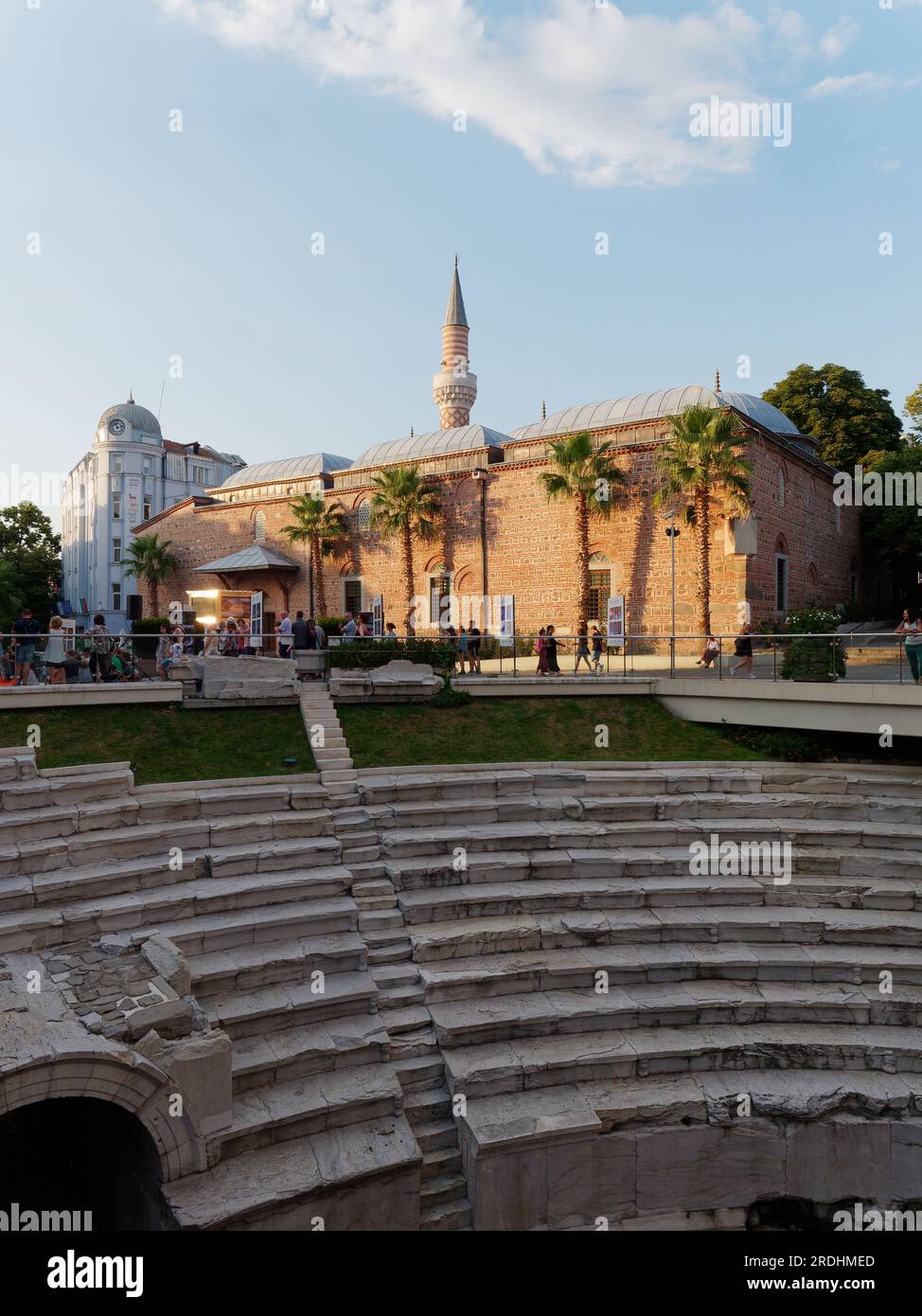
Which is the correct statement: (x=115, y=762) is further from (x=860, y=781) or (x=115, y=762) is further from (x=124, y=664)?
(x=860, y=781)

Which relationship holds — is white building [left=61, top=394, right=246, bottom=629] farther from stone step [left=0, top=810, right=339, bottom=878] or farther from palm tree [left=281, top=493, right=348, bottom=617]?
stone step [left=0, top=810, right=339, bottom=878]

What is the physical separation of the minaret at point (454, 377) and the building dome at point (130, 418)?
1014 inches

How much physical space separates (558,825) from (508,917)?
1.89m

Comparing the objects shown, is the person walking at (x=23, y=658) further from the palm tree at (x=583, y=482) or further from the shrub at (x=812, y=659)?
the palm tree at (x=583, y=482)

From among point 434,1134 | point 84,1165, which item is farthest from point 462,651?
point 84,1165

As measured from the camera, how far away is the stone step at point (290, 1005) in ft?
23.7

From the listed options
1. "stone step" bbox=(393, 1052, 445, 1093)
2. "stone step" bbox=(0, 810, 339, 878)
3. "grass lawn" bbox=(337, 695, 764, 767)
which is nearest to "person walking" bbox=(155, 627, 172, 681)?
"grass lawn" bbox=(337, 695, 764, 767)

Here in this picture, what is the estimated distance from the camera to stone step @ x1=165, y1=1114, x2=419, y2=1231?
5.75 metres

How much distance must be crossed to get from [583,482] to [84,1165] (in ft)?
73.6

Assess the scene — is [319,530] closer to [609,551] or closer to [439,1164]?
[609,551]

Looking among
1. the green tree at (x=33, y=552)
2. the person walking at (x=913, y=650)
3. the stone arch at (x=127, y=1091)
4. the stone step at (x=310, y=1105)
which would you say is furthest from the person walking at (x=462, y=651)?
the green tree at (x=33, y=552)

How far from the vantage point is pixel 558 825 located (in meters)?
10.6

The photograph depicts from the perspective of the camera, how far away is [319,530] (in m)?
33.7
